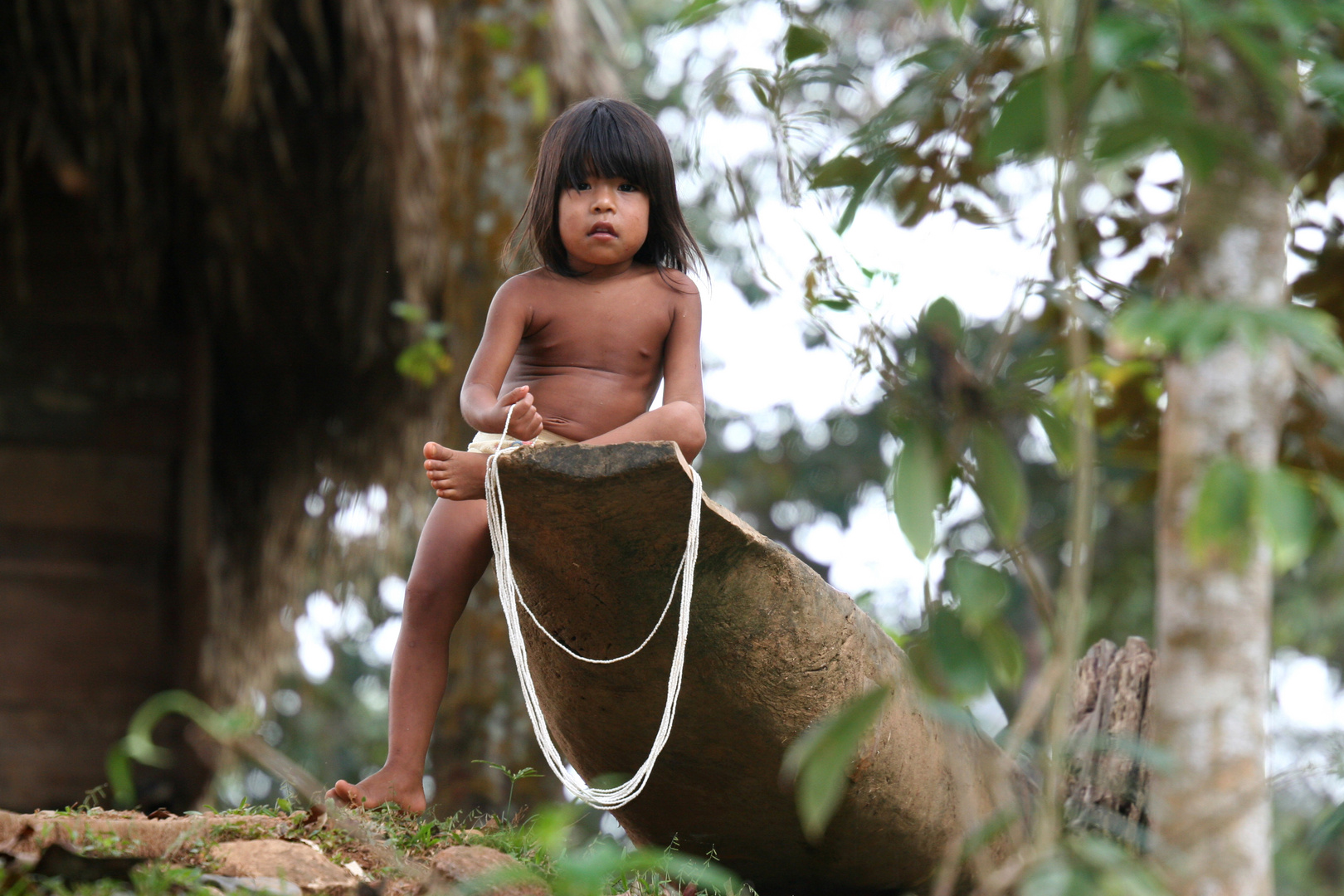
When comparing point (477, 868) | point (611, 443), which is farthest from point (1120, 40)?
point (477, 868)

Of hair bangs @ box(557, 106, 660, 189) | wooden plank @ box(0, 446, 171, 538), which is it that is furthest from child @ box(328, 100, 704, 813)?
wooden plank @ box(0, 446, 171, 538)

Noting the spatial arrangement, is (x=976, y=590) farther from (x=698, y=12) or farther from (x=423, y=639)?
(x=423, y=639)

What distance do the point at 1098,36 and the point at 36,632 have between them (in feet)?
14.8

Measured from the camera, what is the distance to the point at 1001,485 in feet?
3.76

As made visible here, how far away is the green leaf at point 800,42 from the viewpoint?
60.6 inches

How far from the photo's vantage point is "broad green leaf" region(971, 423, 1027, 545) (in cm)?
114

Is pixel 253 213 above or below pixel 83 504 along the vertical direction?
above

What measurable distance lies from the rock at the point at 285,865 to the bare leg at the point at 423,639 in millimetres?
248

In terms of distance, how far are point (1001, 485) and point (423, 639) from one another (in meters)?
1.06

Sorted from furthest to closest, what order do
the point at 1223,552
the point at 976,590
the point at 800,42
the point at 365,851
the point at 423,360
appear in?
the point at 423,360, the point at 365,851, the point at 800,42, the point at 1223,552, the point at 976,590

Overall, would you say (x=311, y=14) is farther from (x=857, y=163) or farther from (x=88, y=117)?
(x=857, y=163)

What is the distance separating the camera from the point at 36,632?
15.0 feet

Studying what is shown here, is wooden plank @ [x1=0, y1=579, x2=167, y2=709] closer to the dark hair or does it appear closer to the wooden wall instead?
A: the wooden wall

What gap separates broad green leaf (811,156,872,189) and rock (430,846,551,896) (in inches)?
37.9
